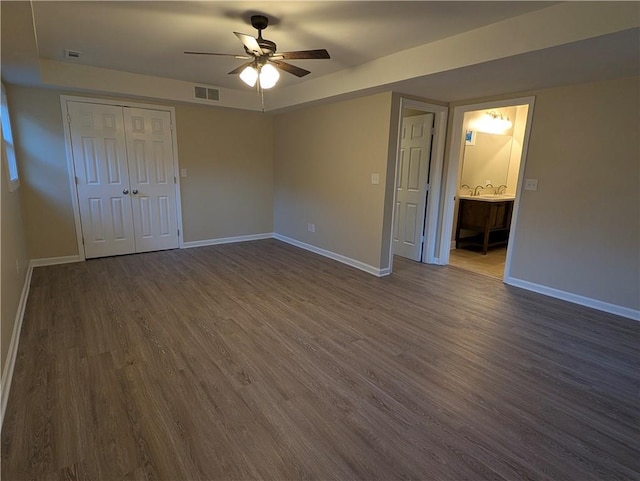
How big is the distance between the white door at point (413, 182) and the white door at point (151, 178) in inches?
137

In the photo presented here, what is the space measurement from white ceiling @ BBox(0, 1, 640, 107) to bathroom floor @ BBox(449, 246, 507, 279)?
2.30m

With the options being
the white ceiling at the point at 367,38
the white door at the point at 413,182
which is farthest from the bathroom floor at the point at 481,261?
the white ceiling at the point at 367,38

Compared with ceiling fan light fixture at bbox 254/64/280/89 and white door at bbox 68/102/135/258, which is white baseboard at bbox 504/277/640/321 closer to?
ceiling fan light fixture at bbox 254/64/280/89

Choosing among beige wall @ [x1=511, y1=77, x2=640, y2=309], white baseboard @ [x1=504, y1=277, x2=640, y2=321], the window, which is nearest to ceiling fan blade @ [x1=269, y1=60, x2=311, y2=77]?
beige wall @ [x1=511, y1=77, x2=640, y2=309]

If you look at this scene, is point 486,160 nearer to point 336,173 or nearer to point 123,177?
point 336,173

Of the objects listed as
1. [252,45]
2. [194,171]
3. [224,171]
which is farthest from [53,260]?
[252,45]

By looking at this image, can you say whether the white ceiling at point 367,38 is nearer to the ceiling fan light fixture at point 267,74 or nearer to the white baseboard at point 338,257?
the ceiling fan light fixture at point 267,74

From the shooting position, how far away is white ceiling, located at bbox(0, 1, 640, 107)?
238 cm

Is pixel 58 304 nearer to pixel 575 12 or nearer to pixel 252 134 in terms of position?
pixel 252 134

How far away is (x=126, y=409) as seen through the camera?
194 centimetres

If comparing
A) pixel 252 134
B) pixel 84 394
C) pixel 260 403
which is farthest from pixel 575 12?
pixel 252 134

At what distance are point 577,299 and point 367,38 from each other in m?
3.40

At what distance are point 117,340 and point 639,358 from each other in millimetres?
4042

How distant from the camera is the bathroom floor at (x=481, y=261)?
4.75 meters
